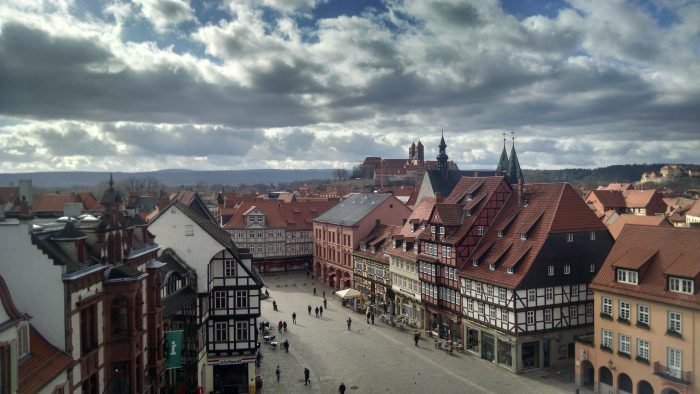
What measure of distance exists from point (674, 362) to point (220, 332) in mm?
26197

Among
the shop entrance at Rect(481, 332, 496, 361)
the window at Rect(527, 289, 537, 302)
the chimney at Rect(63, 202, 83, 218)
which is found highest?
the chimney at Rect(63, 202, 83, 218)

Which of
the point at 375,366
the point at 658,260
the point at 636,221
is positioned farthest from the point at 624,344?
the point at 636,221

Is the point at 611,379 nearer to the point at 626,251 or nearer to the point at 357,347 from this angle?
the point at 626,251

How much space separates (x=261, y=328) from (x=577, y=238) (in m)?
26.9

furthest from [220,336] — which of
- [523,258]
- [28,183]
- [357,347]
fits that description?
[523,258]

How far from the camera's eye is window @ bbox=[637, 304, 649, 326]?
31453 mm

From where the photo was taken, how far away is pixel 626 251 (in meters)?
34.9

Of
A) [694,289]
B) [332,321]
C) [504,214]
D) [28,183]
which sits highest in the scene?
[28,183]

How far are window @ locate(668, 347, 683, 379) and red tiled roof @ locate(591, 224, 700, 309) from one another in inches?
97.9

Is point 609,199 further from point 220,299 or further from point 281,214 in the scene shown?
point 220,299

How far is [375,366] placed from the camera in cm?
4047

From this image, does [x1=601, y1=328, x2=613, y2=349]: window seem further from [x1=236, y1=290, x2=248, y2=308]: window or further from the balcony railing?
[x1=236, y1=290, x2=248, y2=308]: window

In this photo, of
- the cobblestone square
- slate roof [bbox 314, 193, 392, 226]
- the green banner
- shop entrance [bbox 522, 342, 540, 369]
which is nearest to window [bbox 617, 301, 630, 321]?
the cobblestone square

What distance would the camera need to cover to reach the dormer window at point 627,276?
3259 centimetres
